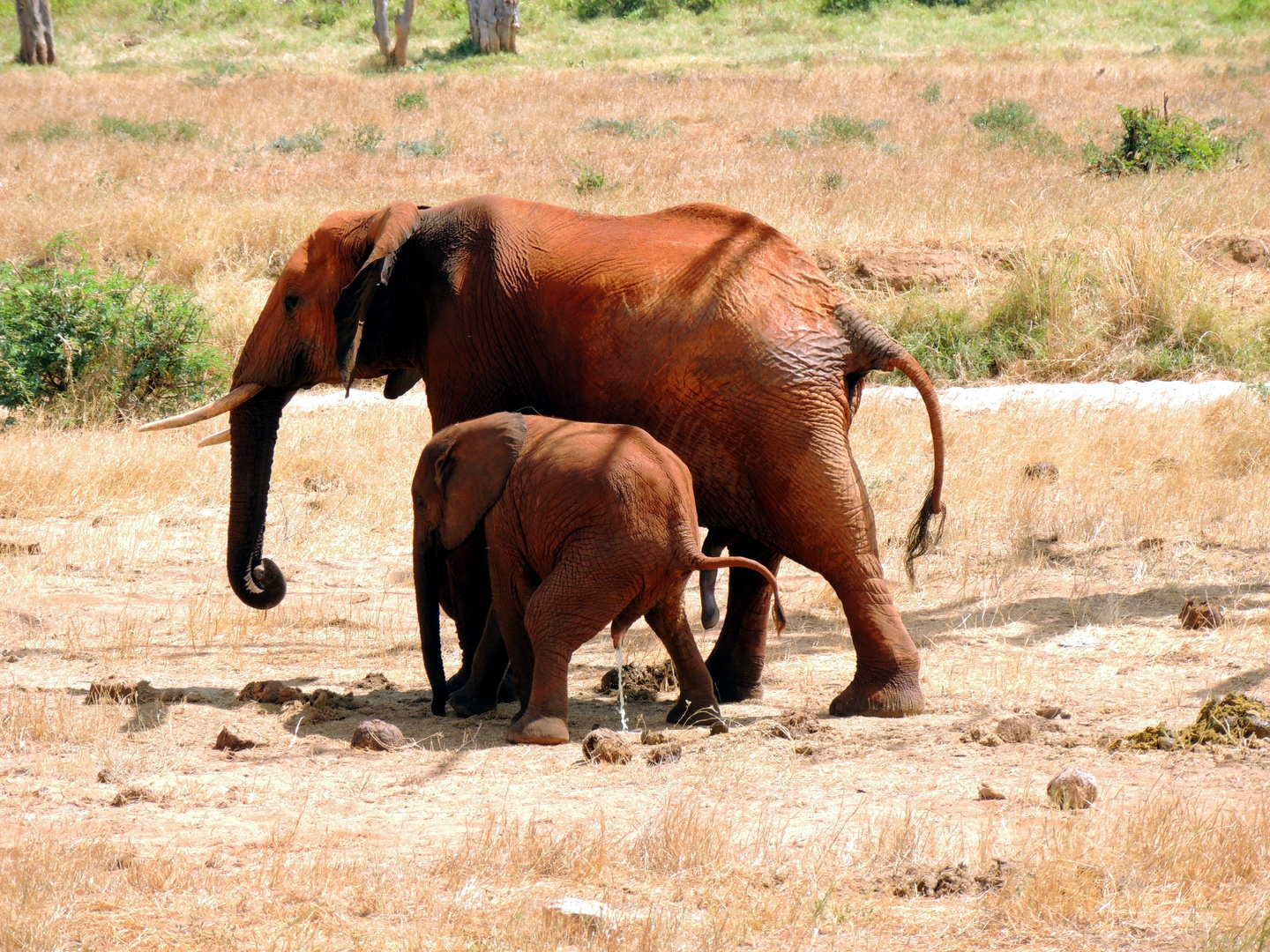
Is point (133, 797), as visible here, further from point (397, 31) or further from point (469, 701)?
point (397, 31)

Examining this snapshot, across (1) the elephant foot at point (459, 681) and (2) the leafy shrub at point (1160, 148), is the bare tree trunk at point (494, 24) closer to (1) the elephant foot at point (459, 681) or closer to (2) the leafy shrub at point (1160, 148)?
(2) the leafy shrub at point (1160, 148)

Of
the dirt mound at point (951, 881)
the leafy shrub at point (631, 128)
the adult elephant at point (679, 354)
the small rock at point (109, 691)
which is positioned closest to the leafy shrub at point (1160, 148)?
the leafy shrub at point (631, 128)

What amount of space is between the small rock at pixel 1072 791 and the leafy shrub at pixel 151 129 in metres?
22.8

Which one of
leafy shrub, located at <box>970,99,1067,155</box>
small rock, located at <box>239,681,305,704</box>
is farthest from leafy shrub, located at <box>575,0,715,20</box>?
small rock, located at <box>239,681,305,704</box>

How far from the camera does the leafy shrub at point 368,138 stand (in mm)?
23652

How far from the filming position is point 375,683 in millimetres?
7027

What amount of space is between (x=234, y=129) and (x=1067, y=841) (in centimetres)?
2418

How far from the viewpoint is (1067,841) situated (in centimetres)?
435

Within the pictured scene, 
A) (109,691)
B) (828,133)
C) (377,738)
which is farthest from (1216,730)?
(828,133)

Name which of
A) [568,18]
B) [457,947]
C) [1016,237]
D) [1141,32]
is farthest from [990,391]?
[568,18]

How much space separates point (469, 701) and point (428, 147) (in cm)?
1849

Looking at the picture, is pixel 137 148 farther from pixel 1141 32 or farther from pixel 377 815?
pixel 1141 32

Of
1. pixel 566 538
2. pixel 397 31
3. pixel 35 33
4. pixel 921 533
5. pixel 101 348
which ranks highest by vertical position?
pixel 35 33

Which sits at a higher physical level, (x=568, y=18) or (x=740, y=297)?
(x=568, y=18)
